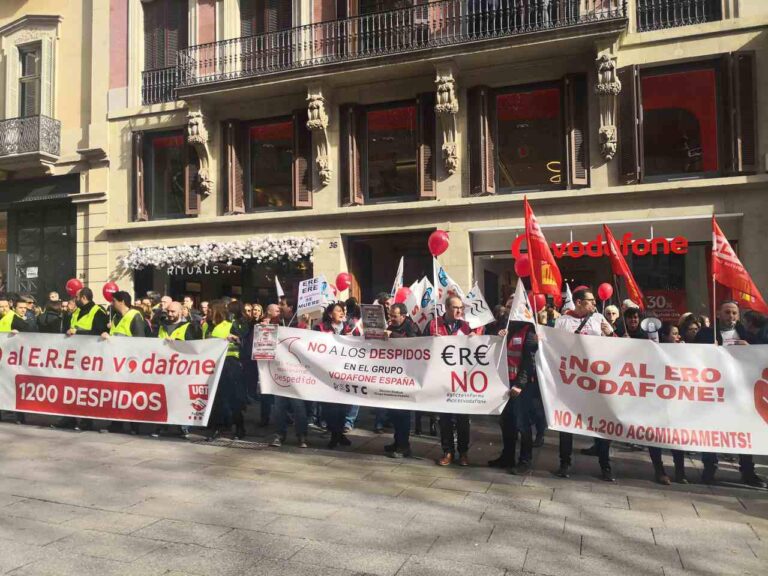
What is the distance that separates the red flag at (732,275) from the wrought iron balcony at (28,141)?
16989 millimetres

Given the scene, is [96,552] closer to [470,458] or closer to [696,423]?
[470,458]

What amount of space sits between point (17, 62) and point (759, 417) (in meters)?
20.5

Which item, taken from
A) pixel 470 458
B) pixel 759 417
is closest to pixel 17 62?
pixel 470 458

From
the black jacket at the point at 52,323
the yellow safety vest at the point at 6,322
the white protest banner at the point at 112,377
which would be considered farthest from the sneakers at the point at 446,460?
the yellow safety vest at the point at 6,322

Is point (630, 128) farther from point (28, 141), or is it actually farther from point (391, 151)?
point (28, 141)

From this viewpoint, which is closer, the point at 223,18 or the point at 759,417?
the point at 759,417

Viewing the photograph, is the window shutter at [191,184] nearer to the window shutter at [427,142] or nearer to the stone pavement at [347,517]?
the window shutter at [427,142]

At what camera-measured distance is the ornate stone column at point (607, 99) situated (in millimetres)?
12500

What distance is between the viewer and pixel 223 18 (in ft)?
52.7

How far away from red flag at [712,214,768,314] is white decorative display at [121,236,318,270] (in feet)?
31.7

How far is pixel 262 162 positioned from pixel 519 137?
660 centimetres

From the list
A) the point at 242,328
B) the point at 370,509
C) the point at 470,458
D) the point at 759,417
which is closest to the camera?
the point at 370,509

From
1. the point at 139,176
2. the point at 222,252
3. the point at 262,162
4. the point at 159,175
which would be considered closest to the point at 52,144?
the point at 139,176

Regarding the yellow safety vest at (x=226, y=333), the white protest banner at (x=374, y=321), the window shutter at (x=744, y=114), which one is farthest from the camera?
the window shutter at (x=744, y=114)
